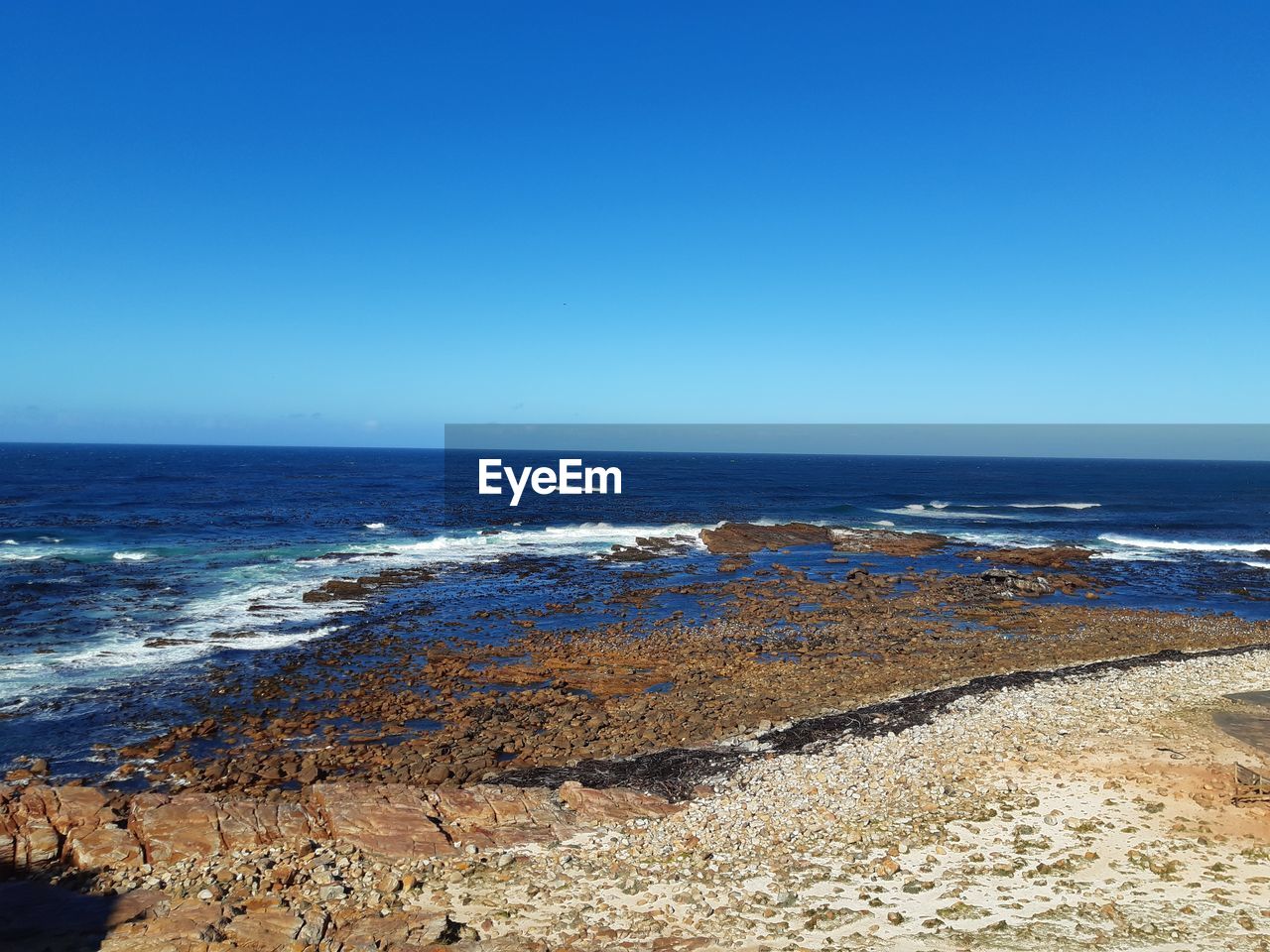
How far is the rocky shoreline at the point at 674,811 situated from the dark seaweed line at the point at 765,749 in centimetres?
9

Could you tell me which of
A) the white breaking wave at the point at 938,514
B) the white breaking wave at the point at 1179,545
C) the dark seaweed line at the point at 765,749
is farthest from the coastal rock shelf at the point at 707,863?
the white breaking wave at the point at 938,514

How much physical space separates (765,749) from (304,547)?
33.7m

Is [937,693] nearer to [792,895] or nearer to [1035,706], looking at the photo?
[1035,706]

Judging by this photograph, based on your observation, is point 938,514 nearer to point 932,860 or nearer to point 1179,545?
point 1179,545

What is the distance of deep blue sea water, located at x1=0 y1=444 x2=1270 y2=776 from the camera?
20.8 m

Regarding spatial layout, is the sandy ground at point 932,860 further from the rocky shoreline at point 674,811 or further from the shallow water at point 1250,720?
the shallow water at point 1250,720

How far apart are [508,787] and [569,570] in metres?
24.7

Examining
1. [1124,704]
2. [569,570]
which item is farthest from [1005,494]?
[1124,704]

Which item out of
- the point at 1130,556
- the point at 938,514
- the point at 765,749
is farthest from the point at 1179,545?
the point at 765,749

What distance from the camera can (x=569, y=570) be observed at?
121ft

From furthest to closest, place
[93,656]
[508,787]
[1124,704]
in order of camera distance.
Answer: [93,656], [1124,704], [508,787]

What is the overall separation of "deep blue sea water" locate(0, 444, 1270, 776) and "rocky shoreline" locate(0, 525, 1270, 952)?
15.2ft

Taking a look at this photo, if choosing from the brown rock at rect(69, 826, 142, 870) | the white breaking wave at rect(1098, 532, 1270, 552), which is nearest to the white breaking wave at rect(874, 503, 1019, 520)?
the white breaking wave at rect(1098, 532, 1270, 552)

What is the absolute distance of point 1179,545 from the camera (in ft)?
152
